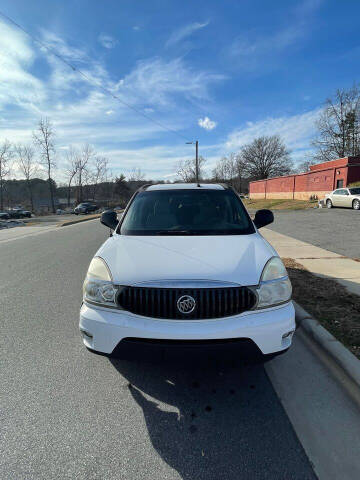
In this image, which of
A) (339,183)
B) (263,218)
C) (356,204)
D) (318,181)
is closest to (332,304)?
(263,218)

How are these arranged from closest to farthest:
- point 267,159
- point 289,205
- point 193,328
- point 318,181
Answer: point 193,328
point 289,205
point 318,181
point 267,159

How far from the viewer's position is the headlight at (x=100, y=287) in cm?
226

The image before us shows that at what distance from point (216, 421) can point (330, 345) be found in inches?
59.2

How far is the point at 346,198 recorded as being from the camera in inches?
855

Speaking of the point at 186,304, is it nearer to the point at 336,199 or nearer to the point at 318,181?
the point at 336,199

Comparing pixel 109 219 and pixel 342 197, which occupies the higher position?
pixel 342 197

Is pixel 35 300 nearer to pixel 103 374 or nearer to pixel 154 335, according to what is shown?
pixel 103 374

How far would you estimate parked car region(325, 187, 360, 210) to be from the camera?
2081cm

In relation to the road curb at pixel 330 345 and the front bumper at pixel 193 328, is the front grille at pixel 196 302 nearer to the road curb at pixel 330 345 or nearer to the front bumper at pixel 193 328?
the front bumper at pixel 193 328

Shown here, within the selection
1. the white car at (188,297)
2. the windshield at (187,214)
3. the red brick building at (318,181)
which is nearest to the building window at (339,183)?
the red brick building at (318,181)

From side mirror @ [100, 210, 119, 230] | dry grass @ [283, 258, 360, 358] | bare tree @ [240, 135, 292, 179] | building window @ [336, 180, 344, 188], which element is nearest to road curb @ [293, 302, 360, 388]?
dry grass @ [283, 258, 360, 358]

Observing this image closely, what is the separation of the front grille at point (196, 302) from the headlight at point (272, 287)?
91mm

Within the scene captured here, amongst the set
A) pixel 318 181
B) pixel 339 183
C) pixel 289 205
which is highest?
pixel 318 181

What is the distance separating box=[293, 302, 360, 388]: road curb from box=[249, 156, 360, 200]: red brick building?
105ft
